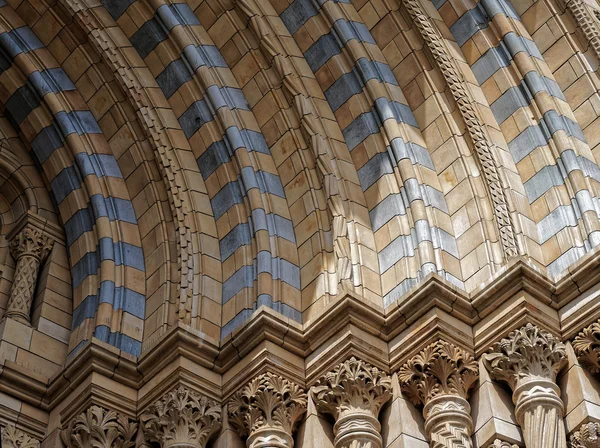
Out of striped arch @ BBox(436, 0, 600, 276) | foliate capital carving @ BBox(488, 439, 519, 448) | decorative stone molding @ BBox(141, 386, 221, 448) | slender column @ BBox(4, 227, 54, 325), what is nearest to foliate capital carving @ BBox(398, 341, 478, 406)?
foliate capital carving @ BBox(488, 439, 519, 448)

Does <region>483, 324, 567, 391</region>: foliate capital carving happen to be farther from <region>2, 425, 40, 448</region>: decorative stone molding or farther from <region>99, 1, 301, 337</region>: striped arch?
<region>2, 425, 40, 448</region>: decorative stone molding

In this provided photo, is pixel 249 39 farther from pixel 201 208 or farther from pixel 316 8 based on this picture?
pixel 201 208

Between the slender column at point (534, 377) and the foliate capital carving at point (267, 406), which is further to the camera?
the foliate capital carving at point (267, 406)

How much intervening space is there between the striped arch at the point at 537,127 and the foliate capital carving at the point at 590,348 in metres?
0.92

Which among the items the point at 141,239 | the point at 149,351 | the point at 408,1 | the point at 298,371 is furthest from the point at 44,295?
the point at 408,1

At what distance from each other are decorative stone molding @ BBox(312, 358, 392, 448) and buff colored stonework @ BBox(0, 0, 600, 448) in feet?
0.08

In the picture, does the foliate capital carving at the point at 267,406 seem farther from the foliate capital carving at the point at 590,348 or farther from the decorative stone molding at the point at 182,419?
the foliate capital carving at the point at 590,348

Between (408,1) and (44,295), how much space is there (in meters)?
5.20

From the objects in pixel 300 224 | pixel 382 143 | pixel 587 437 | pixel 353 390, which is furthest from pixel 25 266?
pixel 587 437

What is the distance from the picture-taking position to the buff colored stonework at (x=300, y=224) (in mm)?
10148

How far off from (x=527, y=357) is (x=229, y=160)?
Answer: 4.21 metres

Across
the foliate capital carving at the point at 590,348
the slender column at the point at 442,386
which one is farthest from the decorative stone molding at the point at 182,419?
the foliate capital carving at the point at 590,348

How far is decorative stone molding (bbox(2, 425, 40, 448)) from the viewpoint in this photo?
10703 millimetres

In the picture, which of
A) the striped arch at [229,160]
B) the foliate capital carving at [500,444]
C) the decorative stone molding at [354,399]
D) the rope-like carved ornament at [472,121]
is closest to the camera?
the foliate capital carving at [500,444]
